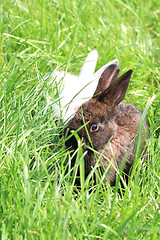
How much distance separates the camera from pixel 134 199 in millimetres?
2752

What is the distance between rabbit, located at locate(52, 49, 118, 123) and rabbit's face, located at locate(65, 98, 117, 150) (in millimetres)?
113

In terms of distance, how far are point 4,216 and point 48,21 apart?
3410 millimetres

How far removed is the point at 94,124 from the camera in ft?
11.3

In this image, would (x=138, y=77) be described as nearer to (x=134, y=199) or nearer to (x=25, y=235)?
(x=134, y=199)

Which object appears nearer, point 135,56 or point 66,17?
point 135,56

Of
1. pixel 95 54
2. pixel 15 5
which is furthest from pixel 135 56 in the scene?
pixel 15 5

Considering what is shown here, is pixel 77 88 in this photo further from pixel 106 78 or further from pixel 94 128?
pixel 94 128

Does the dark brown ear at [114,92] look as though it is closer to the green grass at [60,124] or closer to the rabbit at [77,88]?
the rabbit at [77,88]

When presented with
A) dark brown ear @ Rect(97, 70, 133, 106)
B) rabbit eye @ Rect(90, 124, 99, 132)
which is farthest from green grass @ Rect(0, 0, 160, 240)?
dark brown ear @ Rect(97, 70, 133, 106)

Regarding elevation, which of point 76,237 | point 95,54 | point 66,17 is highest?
point 66,17

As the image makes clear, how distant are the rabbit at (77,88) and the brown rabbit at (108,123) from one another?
13cm

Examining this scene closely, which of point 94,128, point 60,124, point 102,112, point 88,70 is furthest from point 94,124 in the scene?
point 88,70

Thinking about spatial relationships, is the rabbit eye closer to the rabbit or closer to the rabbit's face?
the rabbit's face

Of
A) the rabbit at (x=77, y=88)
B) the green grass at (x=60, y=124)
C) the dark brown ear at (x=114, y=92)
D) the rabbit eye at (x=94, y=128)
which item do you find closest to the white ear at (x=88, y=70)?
the rabbit at (x=77, y=88)
